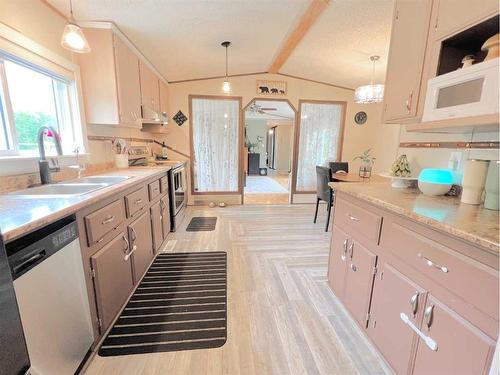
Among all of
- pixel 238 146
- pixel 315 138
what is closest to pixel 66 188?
pixel 238 146

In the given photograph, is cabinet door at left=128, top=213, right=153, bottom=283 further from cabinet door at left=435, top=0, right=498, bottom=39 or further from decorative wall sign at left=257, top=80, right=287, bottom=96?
decorative wall sign at left=257, top=80, right=287, bottom=96

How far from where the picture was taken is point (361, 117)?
4.67 m

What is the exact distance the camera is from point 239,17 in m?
2.35

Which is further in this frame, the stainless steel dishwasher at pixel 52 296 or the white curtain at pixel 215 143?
the white curtain at pixel 215 143

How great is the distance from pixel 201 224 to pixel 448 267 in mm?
3059

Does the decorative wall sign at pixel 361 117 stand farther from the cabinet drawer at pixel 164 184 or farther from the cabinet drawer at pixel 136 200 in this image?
the cabinet drawer at pixel 136 200

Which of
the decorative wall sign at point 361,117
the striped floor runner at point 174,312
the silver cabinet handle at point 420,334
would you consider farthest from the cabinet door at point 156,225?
the decorative wall sign at point 361,117

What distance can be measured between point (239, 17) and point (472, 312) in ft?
9.31

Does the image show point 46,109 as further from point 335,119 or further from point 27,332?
point 335,119

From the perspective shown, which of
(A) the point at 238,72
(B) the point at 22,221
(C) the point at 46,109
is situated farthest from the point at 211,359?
(A) the point at 238,72

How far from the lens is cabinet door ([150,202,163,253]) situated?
2.33 m

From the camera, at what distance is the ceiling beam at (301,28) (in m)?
2.14

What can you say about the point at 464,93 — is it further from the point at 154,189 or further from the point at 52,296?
the point at 154,189

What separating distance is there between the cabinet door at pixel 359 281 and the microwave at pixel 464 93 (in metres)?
0.86
